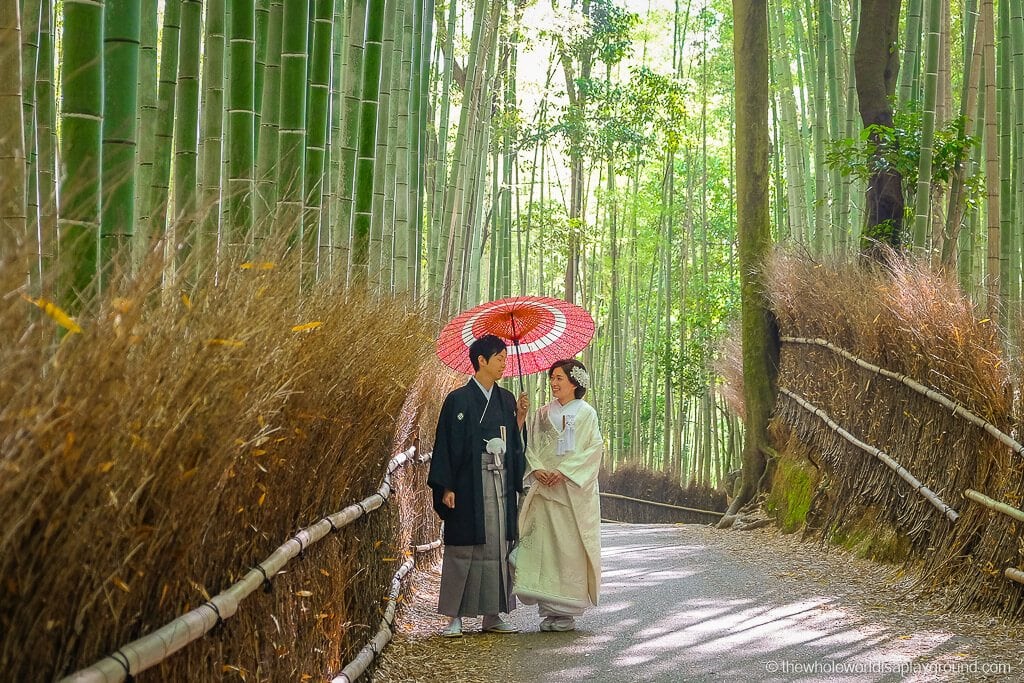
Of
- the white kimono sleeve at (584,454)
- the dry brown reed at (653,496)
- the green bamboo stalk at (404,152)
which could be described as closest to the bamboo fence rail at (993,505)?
the white kimono sleeve at (584,454)

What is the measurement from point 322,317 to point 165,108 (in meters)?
1.12

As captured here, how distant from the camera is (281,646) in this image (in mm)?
2979

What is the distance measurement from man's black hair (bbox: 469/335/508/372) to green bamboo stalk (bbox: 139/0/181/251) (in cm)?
169

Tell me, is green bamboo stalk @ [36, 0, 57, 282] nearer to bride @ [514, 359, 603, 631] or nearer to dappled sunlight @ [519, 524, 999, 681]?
bride @ [514, 359, 603, 631]

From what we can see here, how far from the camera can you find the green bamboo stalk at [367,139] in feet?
17.0

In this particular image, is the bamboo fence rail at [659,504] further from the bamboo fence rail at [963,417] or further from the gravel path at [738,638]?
the gravel path at [738,638]

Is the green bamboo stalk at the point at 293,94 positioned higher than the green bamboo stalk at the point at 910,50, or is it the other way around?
the green bamboo stalk at the point at 910,50

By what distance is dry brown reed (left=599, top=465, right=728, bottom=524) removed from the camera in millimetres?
A: 16828

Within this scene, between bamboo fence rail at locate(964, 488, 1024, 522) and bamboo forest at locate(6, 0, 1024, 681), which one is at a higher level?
bamboo forest at locate(6, 0, 1024, 681)

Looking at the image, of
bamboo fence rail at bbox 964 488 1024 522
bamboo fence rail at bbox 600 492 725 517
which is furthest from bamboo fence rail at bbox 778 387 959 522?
bamboo fence rail at bbox 600 492 725 517

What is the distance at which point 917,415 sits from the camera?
629cm

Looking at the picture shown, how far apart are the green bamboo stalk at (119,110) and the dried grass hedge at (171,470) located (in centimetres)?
29

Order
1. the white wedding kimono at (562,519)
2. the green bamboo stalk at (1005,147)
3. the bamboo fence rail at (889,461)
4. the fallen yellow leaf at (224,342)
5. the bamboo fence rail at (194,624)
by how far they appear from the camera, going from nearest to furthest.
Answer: the bamboo fence rail at (194,624)
the fallen yellow leaf at (224,342)
the white wedding kimono at (562,519)
the bamboo fence rail at (889,461)
the green bamboo stalk at (1005,147)

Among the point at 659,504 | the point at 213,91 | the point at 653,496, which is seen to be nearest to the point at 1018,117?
the point at 213,91
